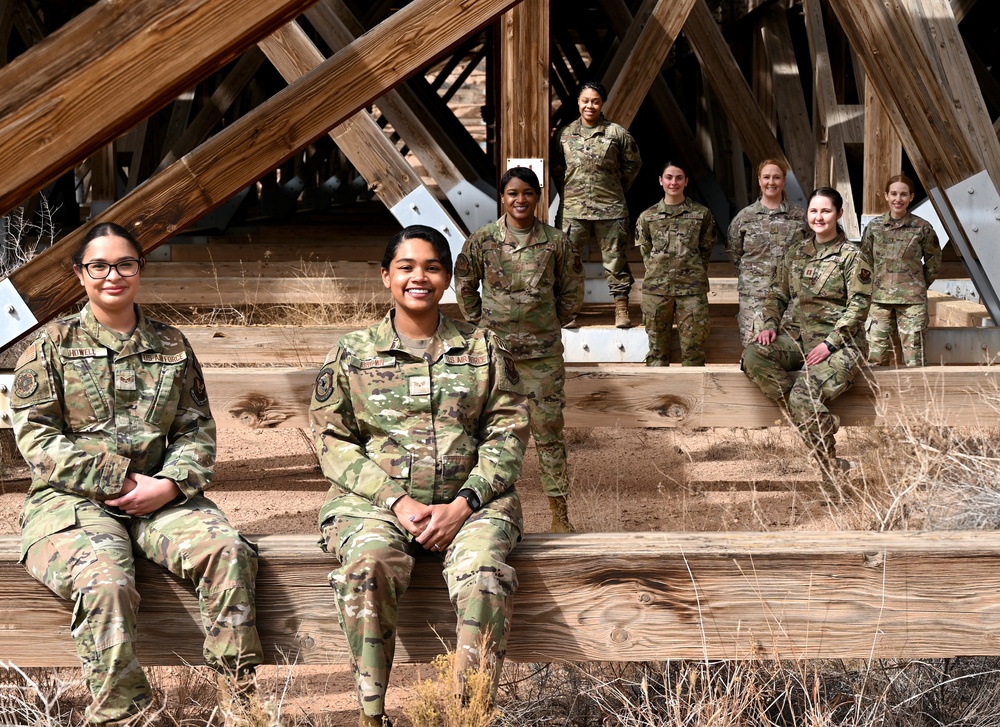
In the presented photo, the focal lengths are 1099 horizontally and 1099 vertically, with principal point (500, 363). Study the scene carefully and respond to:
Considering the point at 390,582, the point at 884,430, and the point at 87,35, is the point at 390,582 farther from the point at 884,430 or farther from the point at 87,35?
the point at 884,430

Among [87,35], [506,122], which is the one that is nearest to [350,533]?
[87,35]

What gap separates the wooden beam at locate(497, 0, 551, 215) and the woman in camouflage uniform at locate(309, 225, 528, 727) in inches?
109

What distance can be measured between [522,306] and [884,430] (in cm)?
194

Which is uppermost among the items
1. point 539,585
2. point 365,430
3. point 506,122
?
point 506,122

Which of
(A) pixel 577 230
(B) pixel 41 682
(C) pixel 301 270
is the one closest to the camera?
(B) pixel 41 682

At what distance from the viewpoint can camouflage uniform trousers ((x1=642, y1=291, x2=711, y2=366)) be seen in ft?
22.9

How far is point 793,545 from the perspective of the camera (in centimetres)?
275

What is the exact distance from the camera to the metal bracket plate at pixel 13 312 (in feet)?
13.1

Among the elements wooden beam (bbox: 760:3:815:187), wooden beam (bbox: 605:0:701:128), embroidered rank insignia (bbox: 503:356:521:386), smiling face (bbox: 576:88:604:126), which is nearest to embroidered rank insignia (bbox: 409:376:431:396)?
embroidered rank insignia (bbox: 503:356:521:386)

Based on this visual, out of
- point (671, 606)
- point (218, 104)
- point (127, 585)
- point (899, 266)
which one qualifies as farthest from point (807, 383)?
point (218, 104)

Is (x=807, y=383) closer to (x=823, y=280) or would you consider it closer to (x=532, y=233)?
(x=823, y=280)

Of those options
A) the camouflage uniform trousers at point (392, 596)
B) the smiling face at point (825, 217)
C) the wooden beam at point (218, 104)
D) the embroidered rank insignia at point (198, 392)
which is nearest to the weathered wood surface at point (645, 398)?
the smiling face at point (825, 217)

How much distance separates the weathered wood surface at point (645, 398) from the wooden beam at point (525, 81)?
124cm

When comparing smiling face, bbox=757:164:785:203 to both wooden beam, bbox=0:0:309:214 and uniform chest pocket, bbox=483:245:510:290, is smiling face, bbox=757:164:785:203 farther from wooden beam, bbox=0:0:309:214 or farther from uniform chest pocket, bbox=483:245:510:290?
wooden beam, bbox=0:0:309:214
